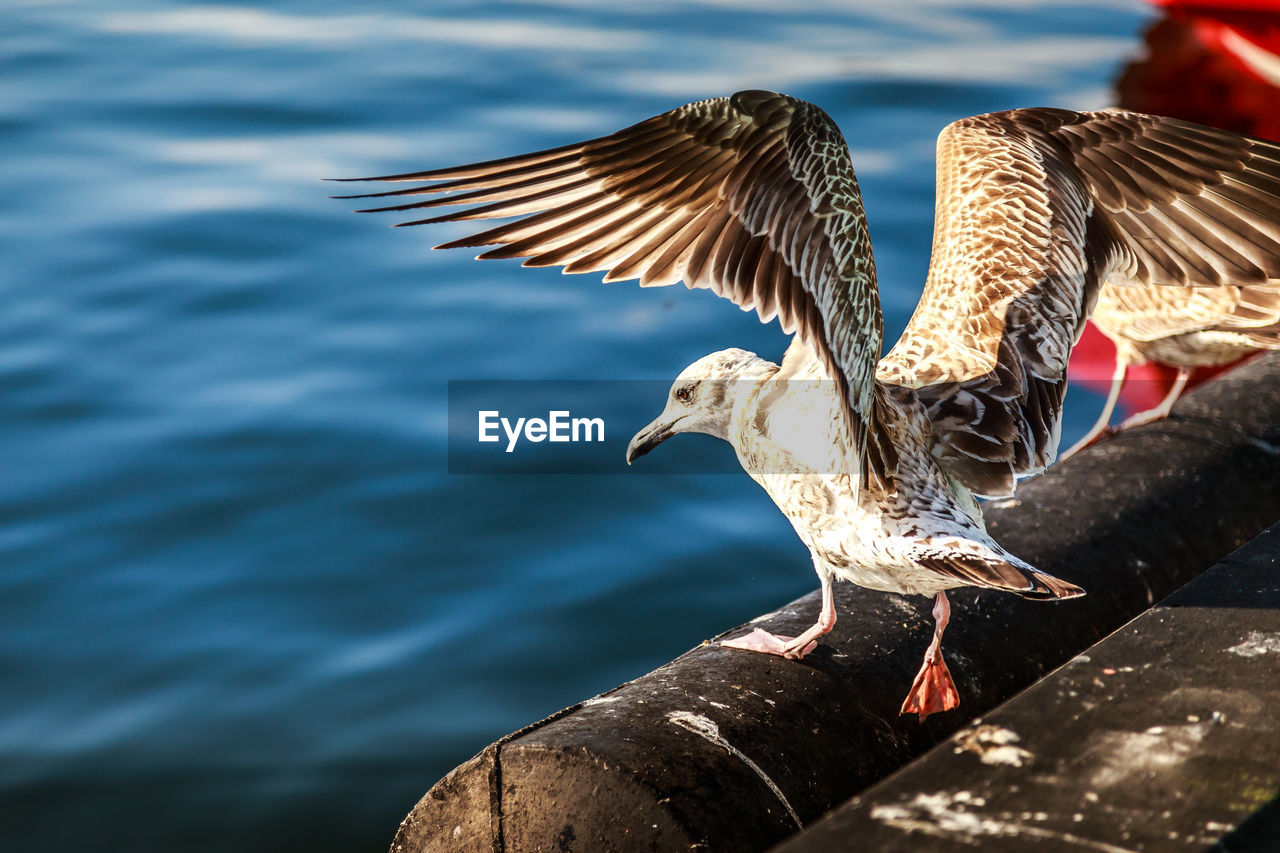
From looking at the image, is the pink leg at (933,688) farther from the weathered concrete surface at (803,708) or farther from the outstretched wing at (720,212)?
the outstretched wing at (720,212)

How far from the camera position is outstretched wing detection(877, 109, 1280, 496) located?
10.6 ft

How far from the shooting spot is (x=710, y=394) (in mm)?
3225

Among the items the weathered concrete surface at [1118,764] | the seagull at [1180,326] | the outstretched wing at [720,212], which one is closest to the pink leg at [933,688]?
the weathered concrete surface at [1118,764]

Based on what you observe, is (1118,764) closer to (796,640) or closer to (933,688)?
(933,688)

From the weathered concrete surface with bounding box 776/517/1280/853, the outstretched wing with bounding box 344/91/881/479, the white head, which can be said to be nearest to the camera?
the weathered concrete surface with bounding box 776/517/1280/853

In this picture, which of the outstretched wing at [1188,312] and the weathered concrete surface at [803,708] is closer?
the weathered concrete surface at [803,708]

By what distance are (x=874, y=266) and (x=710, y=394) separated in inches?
21.8

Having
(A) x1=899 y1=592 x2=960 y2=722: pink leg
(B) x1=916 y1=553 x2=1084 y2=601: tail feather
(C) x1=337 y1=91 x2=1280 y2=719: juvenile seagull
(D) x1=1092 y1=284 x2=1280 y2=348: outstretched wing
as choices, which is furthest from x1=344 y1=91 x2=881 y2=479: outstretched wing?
(D) x1=1092 y1=284 x2=1280 y2=348: outstretched wing

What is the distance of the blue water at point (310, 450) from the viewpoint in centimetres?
509

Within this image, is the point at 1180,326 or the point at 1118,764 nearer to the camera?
the point at 1118,764

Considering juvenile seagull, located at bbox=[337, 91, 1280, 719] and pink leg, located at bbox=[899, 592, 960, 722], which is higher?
juvenile seagull, located at bbox=[337, 91, 1280, 719]

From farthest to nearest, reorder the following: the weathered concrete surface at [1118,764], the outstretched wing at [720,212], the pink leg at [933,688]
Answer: the pink leg at [933,688] → the outstretched wing at [720,212] → the weathered concrete surface at [1118,764]

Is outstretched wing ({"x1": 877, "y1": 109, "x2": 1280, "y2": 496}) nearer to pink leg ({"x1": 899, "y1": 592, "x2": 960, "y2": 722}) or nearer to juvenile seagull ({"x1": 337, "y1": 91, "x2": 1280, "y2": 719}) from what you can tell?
juvenile seagull ({"x1": 337, "y1": 91, "x2": 1280, "y2": 719})

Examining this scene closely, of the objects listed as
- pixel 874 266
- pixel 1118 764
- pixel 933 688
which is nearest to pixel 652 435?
pixel 874 266
